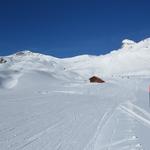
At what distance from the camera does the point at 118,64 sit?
138250 mm

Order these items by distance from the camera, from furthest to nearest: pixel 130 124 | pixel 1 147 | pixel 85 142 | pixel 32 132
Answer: pixel 130 124
pixel 32 132
pixel 85 142
pixel 1 147

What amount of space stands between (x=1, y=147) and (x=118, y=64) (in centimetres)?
13227

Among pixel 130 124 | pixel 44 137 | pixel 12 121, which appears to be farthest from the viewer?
pixel 12 121

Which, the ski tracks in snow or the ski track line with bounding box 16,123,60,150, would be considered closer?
the ski tracks in snow

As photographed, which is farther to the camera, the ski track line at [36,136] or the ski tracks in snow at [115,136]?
the ski track line at [36,136]

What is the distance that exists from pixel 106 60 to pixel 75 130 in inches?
5501

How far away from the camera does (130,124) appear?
437 inches

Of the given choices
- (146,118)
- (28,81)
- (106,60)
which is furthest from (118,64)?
(146,118)

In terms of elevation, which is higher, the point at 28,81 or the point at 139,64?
the point at 139,64

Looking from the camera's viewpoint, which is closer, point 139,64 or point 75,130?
point 75,130

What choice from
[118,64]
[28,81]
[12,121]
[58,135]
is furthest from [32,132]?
[118,64]

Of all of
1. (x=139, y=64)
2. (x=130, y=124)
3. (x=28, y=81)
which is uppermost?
(x=139, y=64)

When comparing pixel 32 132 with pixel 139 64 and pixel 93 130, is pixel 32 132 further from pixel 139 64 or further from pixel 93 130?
pixel 139 64

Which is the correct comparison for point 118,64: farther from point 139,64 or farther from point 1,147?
point 1,147
